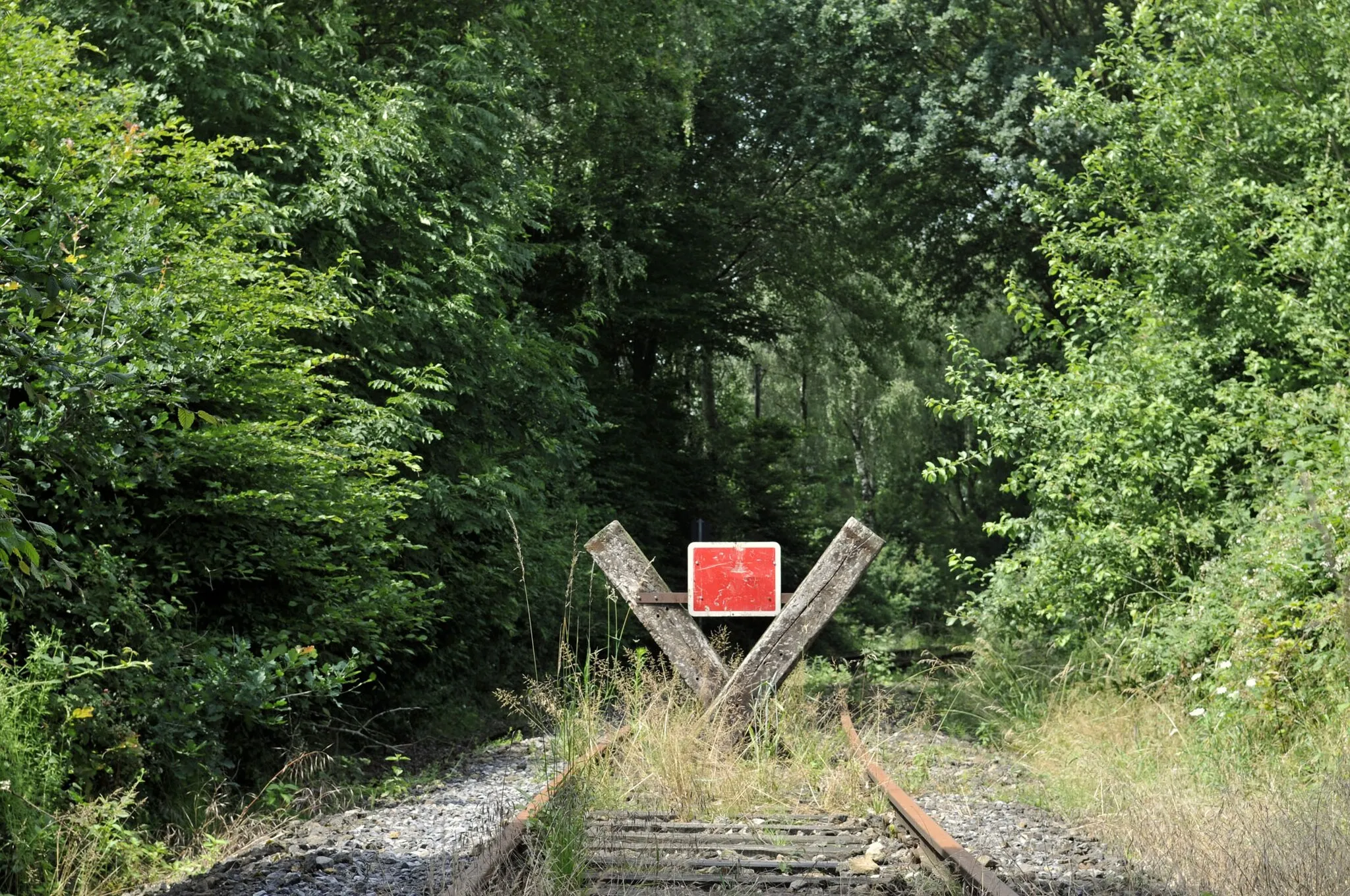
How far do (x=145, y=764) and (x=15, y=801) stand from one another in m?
1.15

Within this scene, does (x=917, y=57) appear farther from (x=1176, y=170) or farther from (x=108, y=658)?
(x=108, y=658)

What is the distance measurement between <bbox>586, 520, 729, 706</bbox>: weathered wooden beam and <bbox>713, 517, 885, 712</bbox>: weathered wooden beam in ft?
0.70

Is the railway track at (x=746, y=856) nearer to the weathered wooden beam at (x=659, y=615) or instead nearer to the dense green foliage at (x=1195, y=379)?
the weathered wooden beam at (x=659, y=615)

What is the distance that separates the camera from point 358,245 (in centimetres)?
1148

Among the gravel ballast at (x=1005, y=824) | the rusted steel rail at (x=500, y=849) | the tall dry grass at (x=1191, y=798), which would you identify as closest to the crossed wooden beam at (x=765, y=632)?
the gravel ballast at (x=1005, y=824)

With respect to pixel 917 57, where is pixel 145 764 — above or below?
below

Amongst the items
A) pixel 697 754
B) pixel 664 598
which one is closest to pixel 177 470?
pixel 664 598

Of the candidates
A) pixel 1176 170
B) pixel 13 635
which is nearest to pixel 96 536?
pixel 13 635

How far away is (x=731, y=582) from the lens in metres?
8.38

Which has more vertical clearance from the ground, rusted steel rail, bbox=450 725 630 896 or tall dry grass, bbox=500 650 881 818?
rusted steel rail, bbox=450 725 630 896

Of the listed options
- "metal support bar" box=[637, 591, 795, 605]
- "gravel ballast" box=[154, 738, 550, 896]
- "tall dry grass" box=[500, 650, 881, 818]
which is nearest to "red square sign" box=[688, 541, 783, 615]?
"metal support bar" box=[637, 591, 795, 605]

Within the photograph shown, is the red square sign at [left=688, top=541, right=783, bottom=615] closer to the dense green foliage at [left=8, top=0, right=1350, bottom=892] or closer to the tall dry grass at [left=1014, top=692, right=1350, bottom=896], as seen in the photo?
the dense green foliage at [left=8, top=0, right=1350, bottom=892]

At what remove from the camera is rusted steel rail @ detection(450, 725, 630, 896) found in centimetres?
438

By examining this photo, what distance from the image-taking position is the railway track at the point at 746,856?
15.6ft
